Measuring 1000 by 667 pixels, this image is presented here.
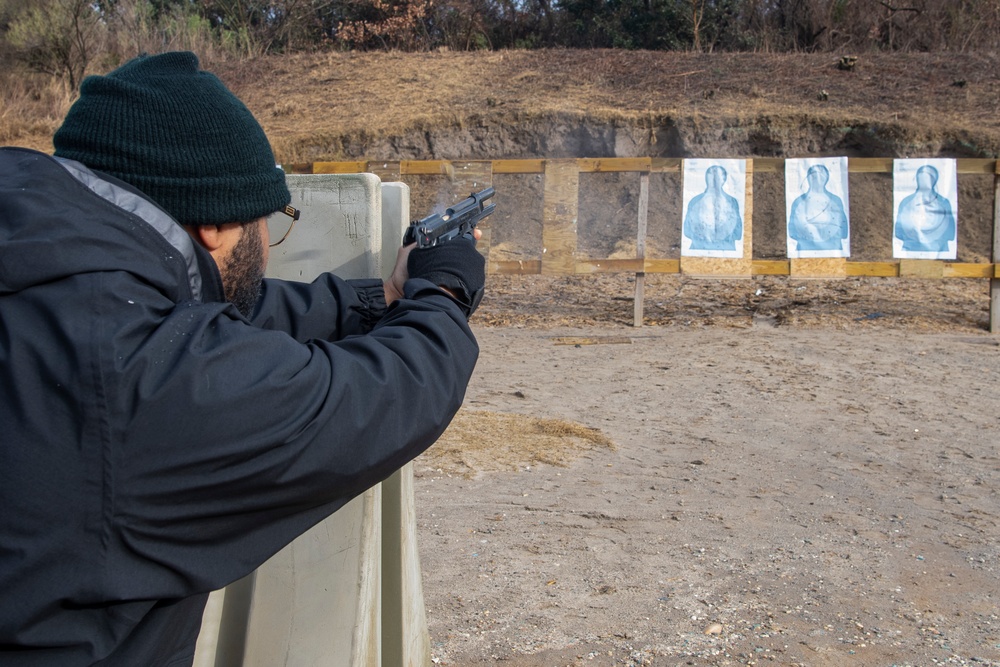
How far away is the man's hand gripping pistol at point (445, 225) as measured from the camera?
202 centimetres

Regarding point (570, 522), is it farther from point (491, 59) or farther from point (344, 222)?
point (491, 59)

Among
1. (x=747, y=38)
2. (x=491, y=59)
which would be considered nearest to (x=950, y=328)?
(x=491, y=59)

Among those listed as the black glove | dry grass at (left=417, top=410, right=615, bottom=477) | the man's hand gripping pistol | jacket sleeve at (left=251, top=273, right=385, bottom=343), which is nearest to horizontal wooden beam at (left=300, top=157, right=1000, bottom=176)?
dry grass at (left=417, top=410, right=615, bottom=477)

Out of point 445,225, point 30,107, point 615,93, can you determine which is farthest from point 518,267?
point 30,107

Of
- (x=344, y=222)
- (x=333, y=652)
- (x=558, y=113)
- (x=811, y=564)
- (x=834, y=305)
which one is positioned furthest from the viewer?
(x=558, y=113)

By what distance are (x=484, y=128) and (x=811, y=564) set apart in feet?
39.5

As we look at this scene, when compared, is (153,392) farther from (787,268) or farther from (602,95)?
(602,95)

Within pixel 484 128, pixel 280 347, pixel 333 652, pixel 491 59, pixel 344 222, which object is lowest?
pixel 333 652

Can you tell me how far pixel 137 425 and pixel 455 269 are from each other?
0.84 m

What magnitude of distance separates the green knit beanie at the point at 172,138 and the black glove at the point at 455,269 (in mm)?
455

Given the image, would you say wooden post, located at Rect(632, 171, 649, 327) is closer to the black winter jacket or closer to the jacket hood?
the black winter jacket

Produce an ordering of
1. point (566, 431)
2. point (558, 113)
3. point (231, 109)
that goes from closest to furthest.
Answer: point (231, 109)
point (566, 431)
point (558, 113)

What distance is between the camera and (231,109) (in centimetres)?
140

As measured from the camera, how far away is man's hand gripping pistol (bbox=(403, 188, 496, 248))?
6.64 ft
